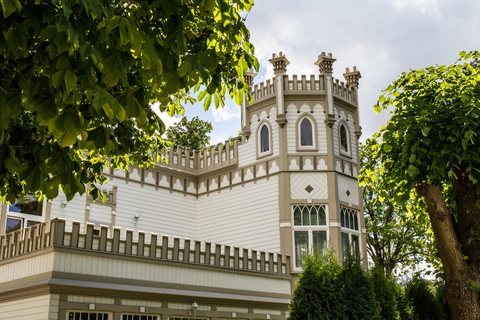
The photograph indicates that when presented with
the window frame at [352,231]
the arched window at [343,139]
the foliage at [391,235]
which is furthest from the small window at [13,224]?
the foliage at [391,235]

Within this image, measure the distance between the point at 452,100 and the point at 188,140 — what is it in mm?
27020

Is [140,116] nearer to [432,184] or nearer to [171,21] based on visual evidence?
[171,21]

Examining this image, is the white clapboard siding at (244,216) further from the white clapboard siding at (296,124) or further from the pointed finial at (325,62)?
the pointed finial at (325,62)

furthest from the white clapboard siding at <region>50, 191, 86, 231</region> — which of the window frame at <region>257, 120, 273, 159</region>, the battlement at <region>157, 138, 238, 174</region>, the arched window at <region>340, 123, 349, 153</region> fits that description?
the arched window at <region>340, 123, 349, 153</region>

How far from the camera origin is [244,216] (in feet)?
79.7

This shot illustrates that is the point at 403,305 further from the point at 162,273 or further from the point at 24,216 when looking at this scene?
the point at 24,216

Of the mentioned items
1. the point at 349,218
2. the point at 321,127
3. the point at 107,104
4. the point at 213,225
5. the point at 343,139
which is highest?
the point at 321,127

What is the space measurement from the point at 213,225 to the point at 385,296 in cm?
1088

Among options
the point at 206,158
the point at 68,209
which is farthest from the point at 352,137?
the point at 68,209

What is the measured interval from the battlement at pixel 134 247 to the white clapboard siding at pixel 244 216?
1.69m

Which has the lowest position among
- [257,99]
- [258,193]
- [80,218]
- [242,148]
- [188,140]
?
[80,218]

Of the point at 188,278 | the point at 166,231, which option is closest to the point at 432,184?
the point at 188,278

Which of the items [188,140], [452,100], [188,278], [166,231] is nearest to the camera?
[452,100]

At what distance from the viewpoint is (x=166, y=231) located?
24875 millimetres
